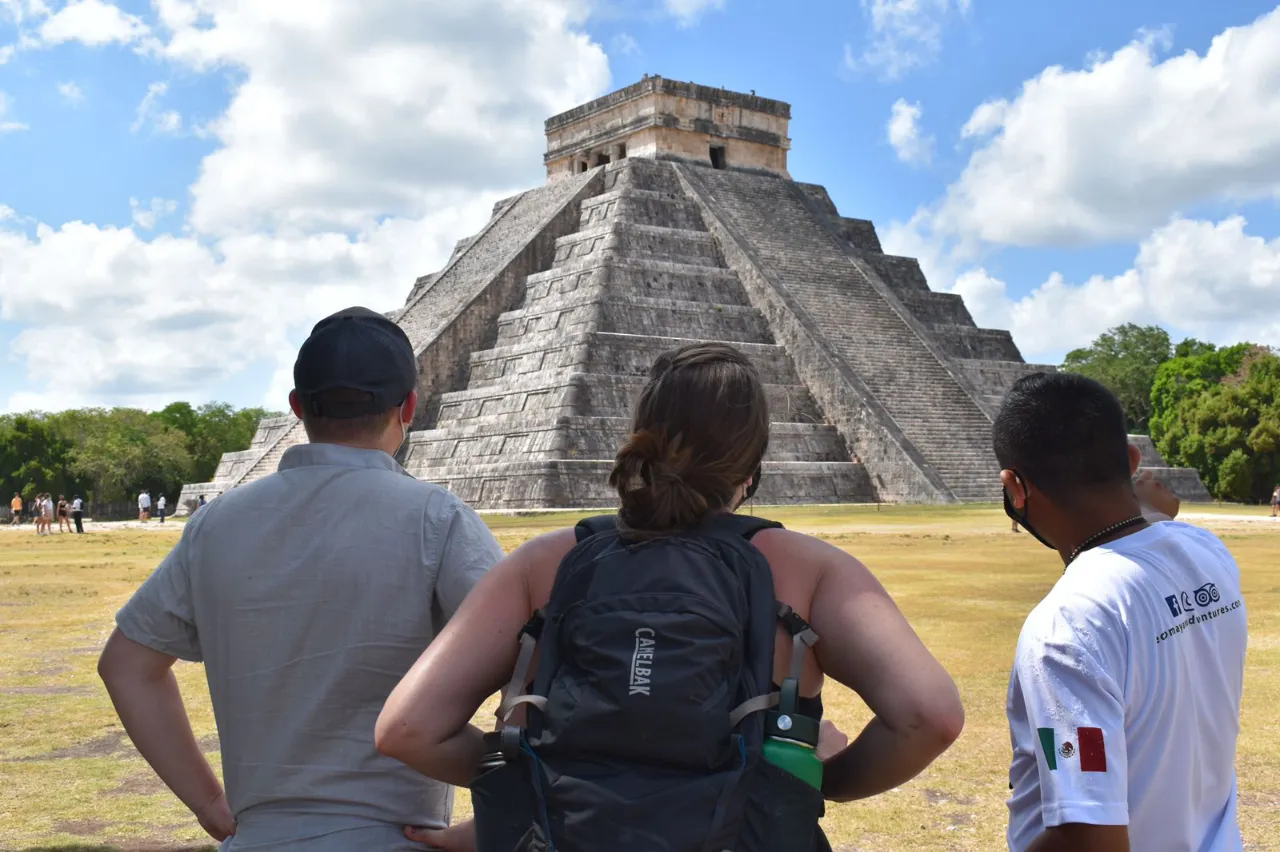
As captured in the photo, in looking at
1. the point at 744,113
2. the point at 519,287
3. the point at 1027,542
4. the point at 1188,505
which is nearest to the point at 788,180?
the point at 744,113

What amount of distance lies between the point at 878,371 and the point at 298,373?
28.6 m

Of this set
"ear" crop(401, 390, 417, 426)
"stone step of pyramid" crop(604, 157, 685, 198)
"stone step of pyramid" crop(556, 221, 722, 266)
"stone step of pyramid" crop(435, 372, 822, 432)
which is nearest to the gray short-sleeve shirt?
"ear" crop(401, 390, 417, 426)

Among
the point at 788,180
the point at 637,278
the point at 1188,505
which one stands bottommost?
the point at 1188,505

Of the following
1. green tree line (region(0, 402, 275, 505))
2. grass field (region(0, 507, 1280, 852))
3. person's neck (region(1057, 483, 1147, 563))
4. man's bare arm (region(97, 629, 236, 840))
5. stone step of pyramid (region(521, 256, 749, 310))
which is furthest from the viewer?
green tree line (region(0, 402, 275, 505))

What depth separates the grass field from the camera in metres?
4.70

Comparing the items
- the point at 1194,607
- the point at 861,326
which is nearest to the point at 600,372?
the point at 861,326

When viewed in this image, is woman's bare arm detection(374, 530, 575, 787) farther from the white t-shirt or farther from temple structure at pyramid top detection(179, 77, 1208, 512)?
temple structure at pyramid top detection(179, 77, 1208, 512)

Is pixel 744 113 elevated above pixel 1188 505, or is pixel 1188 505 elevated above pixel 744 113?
pixel 744 113

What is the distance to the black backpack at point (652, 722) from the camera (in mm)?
1772

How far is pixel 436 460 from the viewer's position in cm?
2791

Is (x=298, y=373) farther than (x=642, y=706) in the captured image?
Yes

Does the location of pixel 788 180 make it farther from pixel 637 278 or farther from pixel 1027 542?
pixel 1027 542

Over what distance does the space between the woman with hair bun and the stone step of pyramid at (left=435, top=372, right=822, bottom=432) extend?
21988 millimetres

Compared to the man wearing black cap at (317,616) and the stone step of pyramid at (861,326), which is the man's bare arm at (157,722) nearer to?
the man wearing black cap at (317,616)
